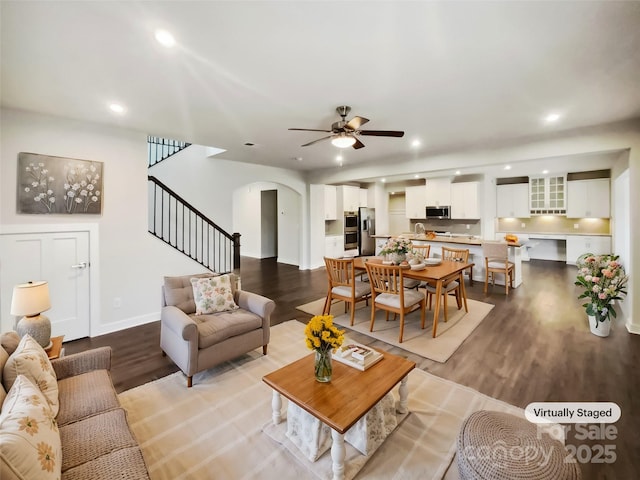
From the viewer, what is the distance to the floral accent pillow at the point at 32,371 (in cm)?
151

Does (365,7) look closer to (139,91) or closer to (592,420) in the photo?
(139,91)

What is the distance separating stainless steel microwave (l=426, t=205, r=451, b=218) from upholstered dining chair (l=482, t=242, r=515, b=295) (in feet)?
8.48

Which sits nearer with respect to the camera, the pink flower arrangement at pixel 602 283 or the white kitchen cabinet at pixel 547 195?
the pink flower arrangement at pixel 602 283

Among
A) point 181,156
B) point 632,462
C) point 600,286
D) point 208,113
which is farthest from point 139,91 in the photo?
point 600,286

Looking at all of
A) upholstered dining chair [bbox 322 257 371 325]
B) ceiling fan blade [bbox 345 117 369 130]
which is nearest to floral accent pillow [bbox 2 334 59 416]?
upholstered dining chair [bbox 322 257 371 325]

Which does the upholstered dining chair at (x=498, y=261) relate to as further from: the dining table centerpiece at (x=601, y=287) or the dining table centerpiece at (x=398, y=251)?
the dining table centerpiece at (x=398, y=251)

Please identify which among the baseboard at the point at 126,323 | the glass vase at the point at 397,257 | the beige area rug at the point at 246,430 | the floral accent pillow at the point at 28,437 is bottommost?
the beige area rug at the point at 246,430

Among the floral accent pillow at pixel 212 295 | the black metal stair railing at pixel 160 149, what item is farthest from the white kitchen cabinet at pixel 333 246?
the floral accent pillow at pixel 212 295

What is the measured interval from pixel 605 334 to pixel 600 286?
0.61m

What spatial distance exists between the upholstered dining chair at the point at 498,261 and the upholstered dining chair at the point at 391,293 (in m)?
2.60

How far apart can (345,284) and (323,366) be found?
2.12 meters

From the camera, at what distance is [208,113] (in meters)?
3.39

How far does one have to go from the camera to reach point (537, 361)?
2.93m

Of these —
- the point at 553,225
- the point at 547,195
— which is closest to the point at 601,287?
the point at 547,195
